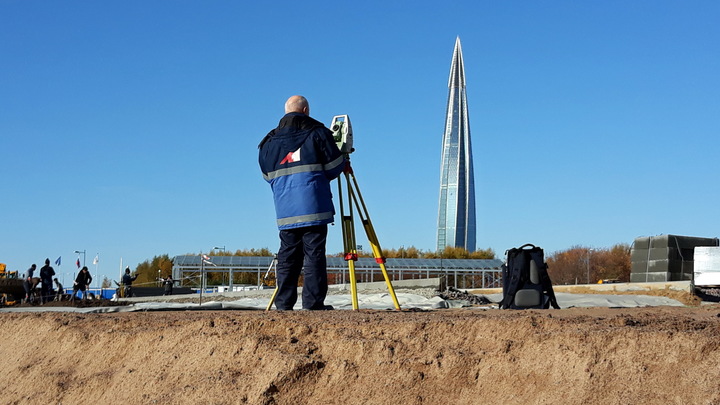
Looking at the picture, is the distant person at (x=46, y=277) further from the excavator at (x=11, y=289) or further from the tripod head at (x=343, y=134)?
the tripod head at (x=343, y=134)

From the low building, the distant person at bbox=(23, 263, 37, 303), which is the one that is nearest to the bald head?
the low building

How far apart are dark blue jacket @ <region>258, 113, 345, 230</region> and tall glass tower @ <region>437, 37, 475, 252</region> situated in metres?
144

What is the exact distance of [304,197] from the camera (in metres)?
5.70

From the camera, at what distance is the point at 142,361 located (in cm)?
404

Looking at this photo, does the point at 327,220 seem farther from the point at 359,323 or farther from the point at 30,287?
the point at 30,287

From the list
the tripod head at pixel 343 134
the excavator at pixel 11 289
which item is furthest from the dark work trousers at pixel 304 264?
the excavator at pixel 11 289

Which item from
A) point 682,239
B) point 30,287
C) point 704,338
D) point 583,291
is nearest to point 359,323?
point 704,338

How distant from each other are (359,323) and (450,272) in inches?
1936

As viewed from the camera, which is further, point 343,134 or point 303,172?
point 343,134

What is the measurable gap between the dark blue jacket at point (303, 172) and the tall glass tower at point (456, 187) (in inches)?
5661

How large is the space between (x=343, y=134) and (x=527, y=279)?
2333 millimetres

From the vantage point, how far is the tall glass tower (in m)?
149

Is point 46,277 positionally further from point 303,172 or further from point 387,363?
point 387,363

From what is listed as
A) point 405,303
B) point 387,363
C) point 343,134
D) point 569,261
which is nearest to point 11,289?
point 405,303
